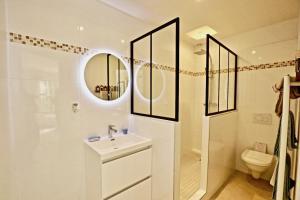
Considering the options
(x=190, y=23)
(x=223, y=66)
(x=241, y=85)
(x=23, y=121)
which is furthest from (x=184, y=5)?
(x=23, y=121)

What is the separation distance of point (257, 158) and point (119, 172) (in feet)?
6.54

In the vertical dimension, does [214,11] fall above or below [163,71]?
above

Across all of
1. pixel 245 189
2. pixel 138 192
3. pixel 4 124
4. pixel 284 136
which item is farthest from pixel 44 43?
pixel 245 189

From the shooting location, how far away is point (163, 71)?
2.33m

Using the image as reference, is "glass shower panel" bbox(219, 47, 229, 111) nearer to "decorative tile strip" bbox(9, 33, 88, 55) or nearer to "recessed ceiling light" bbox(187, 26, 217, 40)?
"recessed ceiling light" bbox(187, 26, 217, 40)

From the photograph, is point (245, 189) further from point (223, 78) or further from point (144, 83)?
point (144, 83)

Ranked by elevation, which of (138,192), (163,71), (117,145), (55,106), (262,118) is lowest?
(138,192)

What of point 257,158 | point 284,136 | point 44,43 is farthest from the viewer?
point 257,158

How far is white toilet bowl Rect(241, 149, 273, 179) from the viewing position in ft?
6.41

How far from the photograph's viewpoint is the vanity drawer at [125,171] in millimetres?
1286

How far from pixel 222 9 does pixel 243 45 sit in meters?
0.99

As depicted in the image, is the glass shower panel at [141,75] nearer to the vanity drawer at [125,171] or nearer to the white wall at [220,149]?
the vanity drawer at [125,171]

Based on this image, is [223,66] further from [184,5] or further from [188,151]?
[188,151]

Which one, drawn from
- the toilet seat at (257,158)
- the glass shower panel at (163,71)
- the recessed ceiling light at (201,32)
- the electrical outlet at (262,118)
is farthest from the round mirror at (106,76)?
the electrical outlet at (262,118)
